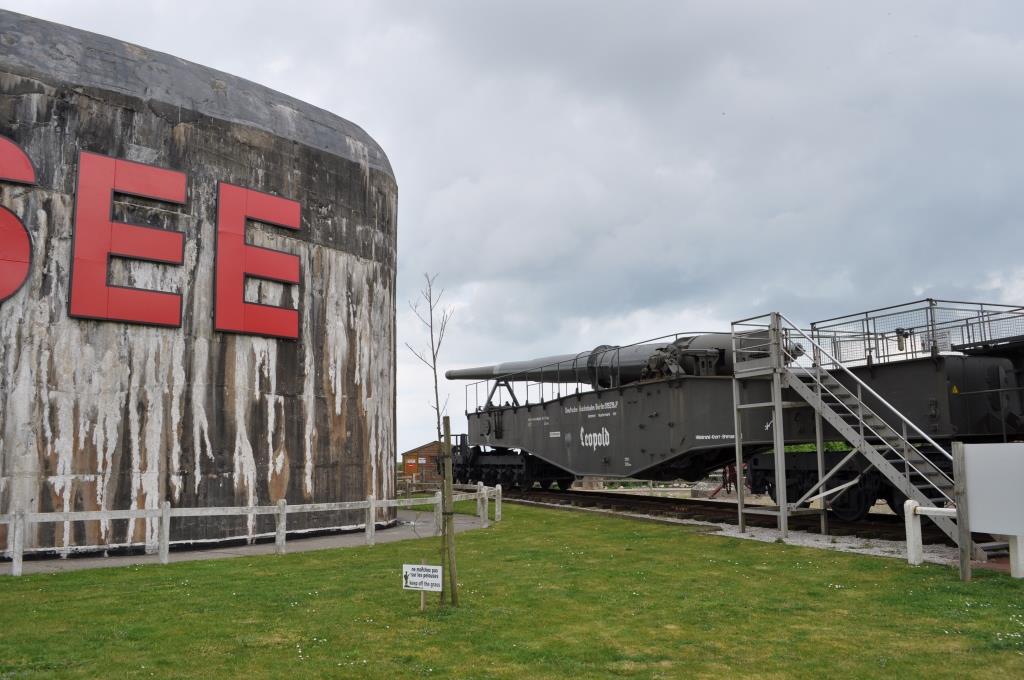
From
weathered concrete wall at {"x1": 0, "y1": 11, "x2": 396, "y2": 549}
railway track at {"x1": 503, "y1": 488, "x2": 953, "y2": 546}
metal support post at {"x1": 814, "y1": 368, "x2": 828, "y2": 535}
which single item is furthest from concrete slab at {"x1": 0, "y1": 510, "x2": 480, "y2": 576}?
metal support post at {"x1": 814, "y1": 368, "x2": 828, "y2": 535}

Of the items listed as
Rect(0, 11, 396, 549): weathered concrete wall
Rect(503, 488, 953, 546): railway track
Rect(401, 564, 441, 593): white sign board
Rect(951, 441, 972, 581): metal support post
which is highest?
Rect(0, 11, 396, 549): weathered concrete wall

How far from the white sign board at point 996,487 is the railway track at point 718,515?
3.59m

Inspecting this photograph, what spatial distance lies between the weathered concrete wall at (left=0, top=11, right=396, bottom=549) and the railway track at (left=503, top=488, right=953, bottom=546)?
265 inches

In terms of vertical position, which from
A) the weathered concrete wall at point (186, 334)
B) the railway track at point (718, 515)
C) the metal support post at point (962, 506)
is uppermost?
the weathered concrete wall at point (186, 334)

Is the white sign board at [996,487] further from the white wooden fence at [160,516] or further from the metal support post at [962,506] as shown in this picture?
the white wooden fence at [160,516]

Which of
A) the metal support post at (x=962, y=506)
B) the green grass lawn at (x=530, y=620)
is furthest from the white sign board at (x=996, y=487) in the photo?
the green grass lawn at (x=530, y=620)

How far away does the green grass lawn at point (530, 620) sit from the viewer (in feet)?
21.4

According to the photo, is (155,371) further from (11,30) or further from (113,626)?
(113,626)

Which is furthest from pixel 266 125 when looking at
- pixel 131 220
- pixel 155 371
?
pixel 155 371

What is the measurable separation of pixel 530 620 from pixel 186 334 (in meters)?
8.93

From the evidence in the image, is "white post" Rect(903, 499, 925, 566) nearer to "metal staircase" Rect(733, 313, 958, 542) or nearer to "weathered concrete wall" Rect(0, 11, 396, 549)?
"metal staircase" Rect(733, 313, 958, 542)

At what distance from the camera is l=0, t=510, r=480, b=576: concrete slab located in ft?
40.1

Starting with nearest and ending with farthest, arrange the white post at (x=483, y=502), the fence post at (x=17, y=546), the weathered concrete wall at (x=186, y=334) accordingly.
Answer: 1. the fence post at (x=17, y=546)
2. the weathered concrete wall at (x=186, y=334)
3. the white post at (x=483, y=502)

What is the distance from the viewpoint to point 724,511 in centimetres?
1961
